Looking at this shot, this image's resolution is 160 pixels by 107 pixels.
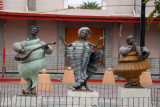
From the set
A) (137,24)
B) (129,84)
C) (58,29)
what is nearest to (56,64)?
(58,29)

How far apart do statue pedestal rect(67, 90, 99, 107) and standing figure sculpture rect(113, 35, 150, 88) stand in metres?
1.38

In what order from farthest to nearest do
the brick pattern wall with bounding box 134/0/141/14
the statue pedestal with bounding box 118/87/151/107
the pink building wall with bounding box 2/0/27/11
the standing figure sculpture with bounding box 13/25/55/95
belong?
the brick pattern wall with bounding box 134/0/141/14
the pink building wall with bounding box 2/0/27/11
the statue pedestal with bounding box 118/87/151/107
the standing figure sculpture with bounding box 13/25/55/95

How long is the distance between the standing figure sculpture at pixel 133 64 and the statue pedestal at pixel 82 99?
1382 mm

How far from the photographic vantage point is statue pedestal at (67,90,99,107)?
24.4 ft

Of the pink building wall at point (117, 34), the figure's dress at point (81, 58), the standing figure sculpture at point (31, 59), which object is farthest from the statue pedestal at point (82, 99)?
the pink building wall at point (117, 34)

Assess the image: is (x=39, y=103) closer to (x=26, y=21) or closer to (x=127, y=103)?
(x=127, y=103)

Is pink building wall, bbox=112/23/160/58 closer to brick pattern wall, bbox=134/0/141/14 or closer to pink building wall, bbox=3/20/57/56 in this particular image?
brick pattern wall, bbox=134/0/141/14

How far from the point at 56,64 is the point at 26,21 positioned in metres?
2.78

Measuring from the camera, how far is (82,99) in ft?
24.5

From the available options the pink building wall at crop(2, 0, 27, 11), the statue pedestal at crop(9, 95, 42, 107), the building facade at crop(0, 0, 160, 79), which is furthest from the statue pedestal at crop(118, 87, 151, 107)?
the pink building wall at crop(2, 0, 27, 11)

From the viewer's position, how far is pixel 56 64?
55.7 feet

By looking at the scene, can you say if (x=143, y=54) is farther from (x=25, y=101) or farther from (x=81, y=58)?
(x=25, y=101)

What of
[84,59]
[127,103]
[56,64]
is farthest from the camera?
[56,64]

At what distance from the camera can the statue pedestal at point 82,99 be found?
7.44 meters
